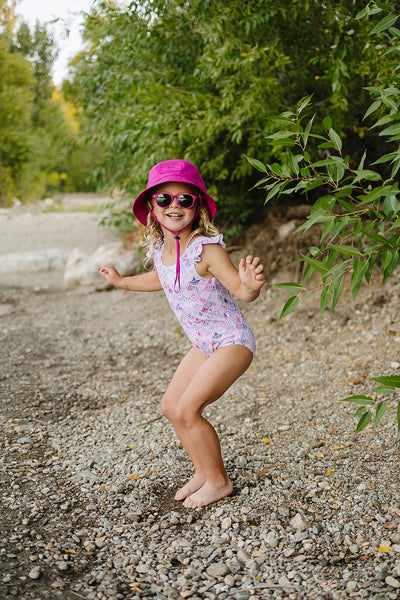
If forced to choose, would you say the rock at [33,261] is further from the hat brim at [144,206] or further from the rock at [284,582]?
the rock at [284,582]

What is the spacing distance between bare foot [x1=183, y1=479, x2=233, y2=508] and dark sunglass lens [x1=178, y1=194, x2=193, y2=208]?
136cm

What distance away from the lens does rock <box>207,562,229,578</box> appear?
228cm

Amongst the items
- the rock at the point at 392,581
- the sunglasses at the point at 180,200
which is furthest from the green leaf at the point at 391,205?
the rock at the point at 392,581

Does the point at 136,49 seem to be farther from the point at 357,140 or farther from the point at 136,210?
the point at 136,210

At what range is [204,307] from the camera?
2.65 metres

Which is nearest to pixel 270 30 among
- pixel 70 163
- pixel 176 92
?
pixel 176 92

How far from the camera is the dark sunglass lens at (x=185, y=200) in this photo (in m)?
2.60

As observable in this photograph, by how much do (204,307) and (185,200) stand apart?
503mm

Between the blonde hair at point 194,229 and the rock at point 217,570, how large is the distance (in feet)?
4.62

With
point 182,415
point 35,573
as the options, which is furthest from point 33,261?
point 35,573

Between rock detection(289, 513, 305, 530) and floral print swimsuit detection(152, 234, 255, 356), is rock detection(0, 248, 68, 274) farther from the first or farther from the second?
rock detection(289, 513, 305, 530)

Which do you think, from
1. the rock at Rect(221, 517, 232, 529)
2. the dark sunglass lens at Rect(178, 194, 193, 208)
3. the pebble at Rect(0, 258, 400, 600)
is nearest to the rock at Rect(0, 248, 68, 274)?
the pebble at Rect(0, 258, 400, 600)

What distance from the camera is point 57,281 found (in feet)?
28.5

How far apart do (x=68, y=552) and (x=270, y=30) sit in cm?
423
